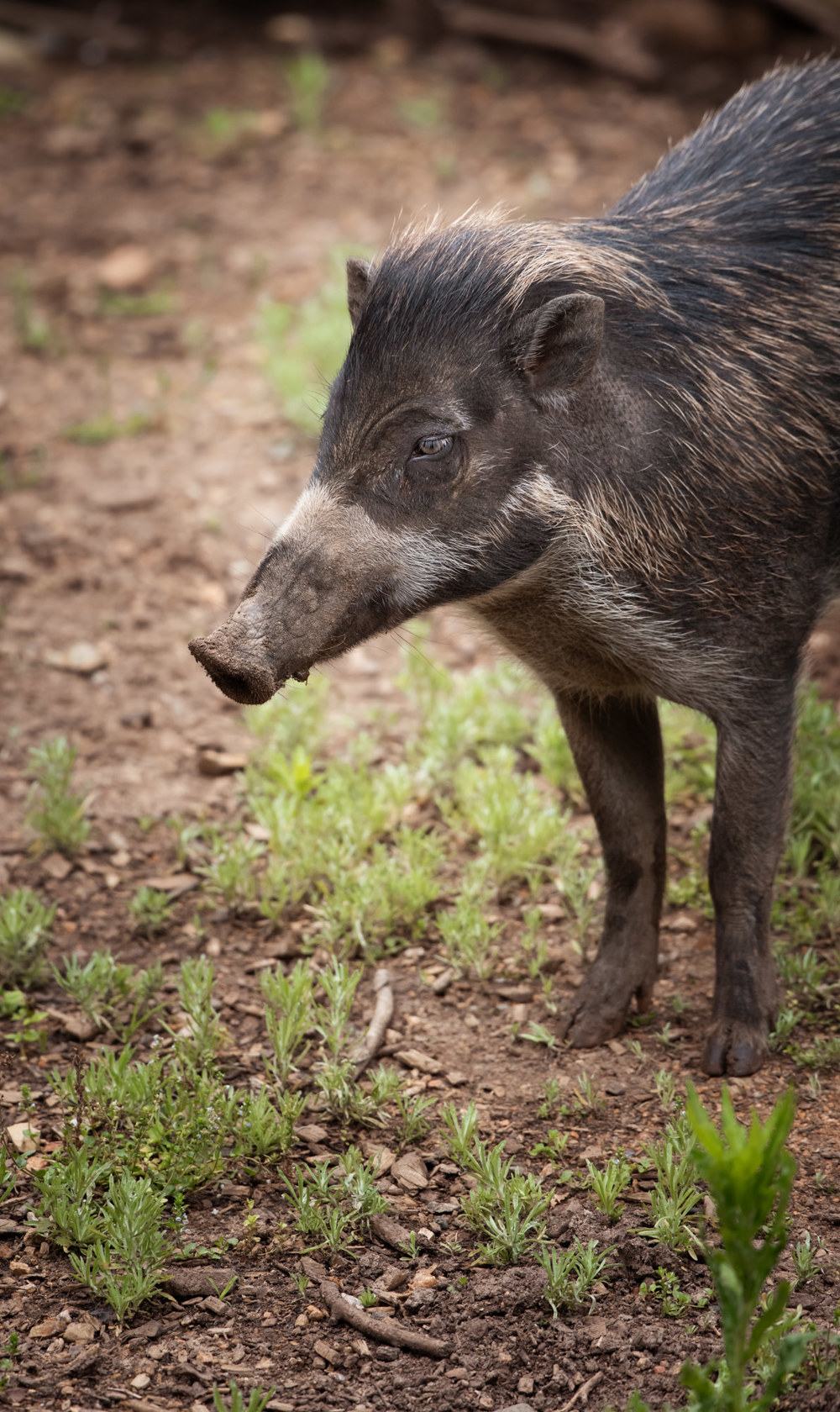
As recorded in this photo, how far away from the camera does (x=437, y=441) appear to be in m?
3.45

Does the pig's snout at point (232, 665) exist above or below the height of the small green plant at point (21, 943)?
above

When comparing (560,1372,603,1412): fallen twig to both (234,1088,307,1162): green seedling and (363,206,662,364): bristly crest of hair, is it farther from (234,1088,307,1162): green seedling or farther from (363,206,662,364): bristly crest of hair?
(363,206,662,364): bristly crest of hair

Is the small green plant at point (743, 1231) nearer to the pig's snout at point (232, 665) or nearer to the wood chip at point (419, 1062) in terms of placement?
the pig's snout at point (232, 665)

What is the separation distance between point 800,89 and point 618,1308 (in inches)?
137

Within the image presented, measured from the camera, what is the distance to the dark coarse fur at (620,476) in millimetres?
3463

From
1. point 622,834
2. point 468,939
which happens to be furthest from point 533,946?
point 622,834

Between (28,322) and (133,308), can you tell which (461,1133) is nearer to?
(28,322)

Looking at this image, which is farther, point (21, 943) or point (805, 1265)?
point (21, 943)

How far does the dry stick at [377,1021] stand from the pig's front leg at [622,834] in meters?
0.52

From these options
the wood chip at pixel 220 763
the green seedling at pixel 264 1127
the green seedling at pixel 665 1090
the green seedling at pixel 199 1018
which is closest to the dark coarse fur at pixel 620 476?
the green seedling at pixel 665 1090

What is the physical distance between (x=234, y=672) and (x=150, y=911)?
1.51 metres

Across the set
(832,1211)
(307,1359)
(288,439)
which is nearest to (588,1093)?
(832,1211)

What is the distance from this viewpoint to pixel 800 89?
4305 mm

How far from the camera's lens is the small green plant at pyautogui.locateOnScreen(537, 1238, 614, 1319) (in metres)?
3.09
